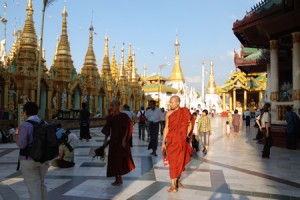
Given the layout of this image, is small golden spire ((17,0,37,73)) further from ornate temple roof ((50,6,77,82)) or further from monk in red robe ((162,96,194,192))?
monk in red robe ((162,96,194,192))

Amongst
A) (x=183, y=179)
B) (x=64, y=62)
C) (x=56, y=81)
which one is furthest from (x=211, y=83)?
(x=183, y=179)

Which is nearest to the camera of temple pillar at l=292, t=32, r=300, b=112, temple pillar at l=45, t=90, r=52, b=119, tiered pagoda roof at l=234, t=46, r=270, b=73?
temple pillar at l=292, t=32, r=300, b=112

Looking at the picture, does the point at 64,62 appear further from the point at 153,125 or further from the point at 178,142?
the point at 178,142

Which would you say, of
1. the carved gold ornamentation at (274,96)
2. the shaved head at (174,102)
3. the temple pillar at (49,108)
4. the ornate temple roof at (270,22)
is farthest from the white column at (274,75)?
the temple pillar at (49,108)

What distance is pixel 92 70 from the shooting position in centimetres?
3114

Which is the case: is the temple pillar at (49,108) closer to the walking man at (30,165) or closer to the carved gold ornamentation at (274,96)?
the carved gold ornamentation at (274,96)

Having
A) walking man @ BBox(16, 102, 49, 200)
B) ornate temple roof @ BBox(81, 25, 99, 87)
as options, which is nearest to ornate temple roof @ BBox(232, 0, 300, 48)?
walking man @ BBox(16, 102, 49, 200)

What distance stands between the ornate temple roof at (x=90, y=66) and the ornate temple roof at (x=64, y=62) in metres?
3.12

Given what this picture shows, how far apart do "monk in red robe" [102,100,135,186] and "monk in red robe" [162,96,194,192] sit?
83 centimetres

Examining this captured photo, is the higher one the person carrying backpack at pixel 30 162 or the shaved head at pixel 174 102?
the shaved head at pixel 174 102

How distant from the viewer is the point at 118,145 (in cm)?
670

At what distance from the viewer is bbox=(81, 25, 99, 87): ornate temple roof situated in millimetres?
30166

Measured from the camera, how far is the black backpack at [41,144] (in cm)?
431

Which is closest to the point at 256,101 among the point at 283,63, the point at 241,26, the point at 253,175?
the point at 283,63
